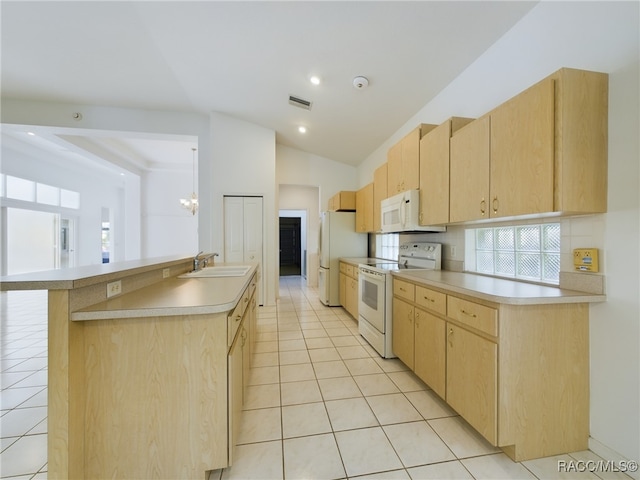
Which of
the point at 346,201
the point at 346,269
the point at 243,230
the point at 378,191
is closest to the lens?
the point at 378,191

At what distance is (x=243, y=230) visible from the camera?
478 cm

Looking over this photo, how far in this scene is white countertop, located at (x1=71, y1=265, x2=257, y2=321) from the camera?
1167 millimetres

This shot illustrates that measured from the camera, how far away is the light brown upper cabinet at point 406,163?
2689 mm

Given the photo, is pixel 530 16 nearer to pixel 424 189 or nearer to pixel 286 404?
pixel 424 189

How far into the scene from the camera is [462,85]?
258cm

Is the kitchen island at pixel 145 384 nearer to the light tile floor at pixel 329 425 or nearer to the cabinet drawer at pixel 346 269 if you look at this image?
the light tile floor at pixel 329 425

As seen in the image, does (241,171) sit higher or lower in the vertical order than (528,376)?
higher

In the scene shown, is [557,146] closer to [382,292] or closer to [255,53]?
[382,292]

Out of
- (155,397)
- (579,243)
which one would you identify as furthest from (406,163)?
(155,397)

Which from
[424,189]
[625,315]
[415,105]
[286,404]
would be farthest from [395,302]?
[415,105]

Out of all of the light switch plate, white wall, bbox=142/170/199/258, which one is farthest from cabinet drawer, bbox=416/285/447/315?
white wall, bbox=142/170/199/258

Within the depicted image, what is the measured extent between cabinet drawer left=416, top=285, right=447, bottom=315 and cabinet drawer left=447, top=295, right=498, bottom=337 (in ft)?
0.18

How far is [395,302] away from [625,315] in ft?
4.97

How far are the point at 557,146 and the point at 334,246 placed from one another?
3.65 m
